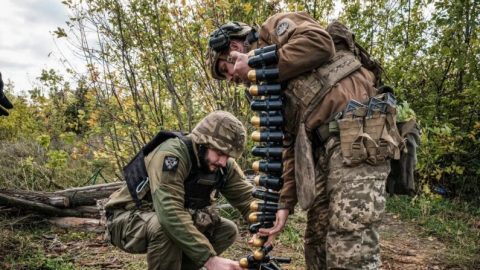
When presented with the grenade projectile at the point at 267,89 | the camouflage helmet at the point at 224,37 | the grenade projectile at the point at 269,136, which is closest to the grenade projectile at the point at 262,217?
the grenade projectile at the point at 269,136

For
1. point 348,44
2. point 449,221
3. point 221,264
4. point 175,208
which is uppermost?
point 348,44

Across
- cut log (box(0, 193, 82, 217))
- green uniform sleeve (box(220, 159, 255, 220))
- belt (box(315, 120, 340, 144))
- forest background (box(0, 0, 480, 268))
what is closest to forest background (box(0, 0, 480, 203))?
forest background (box(0, 0, 480, 268))

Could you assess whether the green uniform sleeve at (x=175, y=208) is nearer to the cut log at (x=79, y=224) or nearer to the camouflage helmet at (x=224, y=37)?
the camouflage helmet at (x=224, y=37)

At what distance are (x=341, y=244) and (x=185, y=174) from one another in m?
1.36

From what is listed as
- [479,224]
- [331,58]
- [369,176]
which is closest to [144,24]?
[331,58]

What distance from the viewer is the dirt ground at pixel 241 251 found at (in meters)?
4.44

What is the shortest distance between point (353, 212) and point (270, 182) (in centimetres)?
72

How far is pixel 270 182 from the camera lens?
295 cm

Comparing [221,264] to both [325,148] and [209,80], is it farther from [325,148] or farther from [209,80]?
[209,80]

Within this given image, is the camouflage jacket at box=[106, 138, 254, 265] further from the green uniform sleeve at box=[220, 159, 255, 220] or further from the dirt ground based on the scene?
the dirt ground

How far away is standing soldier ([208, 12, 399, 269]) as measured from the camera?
2381mm

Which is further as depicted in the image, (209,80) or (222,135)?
(209,80)

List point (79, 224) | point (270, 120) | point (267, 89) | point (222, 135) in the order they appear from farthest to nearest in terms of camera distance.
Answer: point (79, 224) → point (222, 135) → point (270, 120) → point (267, 89)

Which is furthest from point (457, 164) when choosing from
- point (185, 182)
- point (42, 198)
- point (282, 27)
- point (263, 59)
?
point (42, 198)
